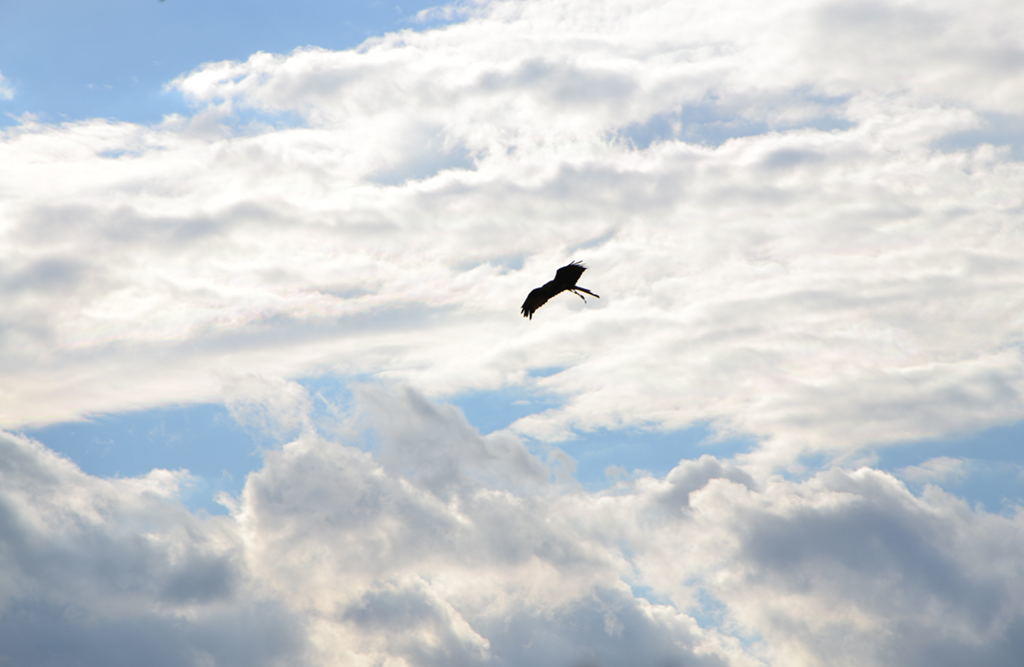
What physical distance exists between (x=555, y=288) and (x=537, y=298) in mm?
1129

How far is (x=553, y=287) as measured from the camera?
168 ft

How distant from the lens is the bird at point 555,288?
50.1 meters

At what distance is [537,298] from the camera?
51750 millimetres

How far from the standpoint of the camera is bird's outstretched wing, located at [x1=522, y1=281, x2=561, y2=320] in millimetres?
51406

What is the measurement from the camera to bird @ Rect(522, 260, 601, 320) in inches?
1973

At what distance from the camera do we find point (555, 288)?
51312 mm

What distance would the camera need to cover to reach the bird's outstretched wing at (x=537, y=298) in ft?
169
